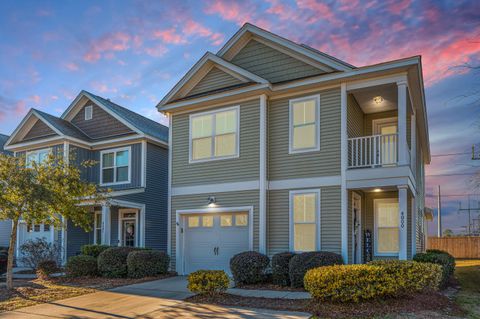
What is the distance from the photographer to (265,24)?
671 inches

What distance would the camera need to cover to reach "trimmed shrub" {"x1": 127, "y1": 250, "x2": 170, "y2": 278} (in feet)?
48.1

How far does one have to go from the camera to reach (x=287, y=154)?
14188 mm

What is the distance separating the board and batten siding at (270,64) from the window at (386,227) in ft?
17.4

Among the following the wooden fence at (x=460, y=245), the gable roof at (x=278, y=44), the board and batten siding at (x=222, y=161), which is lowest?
the wooden fence at (x=460, y=245)

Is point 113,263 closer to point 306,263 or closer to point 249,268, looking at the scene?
point 249,268

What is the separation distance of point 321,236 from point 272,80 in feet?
18.2

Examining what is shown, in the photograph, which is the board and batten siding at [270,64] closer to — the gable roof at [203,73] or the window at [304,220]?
the gable roof at [203,73]

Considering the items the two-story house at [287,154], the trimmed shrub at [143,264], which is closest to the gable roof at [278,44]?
the two-story house at [287,154]

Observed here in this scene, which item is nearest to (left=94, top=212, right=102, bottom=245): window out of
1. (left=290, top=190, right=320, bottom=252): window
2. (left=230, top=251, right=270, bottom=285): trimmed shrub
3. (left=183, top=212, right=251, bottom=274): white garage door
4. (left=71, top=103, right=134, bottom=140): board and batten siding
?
(left=71, top=103, right=134, bottom=140): board and batten siding

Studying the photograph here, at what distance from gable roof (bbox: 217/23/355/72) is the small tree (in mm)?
6957

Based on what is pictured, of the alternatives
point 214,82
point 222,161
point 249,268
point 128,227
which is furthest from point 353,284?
point 128,227

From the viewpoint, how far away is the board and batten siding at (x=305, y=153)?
43.9 ft

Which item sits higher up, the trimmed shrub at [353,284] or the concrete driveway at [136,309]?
the trimmed shrub at [353,284]

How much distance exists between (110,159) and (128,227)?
3338mm
